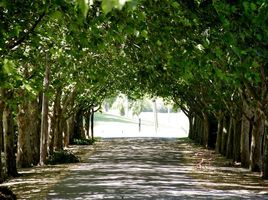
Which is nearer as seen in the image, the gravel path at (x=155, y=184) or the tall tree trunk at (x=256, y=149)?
the gravel path at (x=155, y=184)

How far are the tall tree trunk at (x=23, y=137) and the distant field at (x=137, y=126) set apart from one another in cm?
4901

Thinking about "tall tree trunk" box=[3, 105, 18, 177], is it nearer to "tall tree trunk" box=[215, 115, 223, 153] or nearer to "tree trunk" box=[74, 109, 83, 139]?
"tall tree trunk" box=[215, 115, 223, 153]

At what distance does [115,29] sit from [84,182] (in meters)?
9.84

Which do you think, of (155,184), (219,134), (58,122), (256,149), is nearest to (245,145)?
(256,149)

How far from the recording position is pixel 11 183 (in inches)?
725

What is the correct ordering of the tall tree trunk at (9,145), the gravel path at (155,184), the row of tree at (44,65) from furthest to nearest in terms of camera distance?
1. the tall tree trunk at (9,145)
2. the gravel path at (155,184)
3. the row of tree at (44,65)

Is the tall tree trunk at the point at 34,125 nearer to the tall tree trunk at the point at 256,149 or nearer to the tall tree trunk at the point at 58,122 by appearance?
the tall tree trunk at the point at 58,122

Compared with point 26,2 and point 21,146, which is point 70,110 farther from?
point 26,2

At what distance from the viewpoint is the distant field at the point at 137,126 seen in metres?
85.8

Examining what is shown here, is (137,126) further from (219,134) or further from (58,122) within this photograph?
(58,122)

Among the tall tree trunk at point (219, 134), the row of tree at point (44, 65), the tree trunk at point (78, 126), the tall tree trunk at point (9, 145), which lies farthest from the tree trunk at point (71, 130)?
the tall tree trunk at point (9, 145)

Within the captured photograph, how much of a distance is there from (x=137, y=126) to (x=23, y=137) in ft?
263

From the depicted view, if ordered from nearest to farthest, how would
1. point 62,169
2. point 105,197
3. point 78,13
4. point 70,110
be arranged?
point 78,13 → point 105,197 → point 62,169 → point 70,110

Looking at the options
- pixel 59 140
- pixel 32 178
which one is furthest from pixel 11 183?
pixel 59 140
